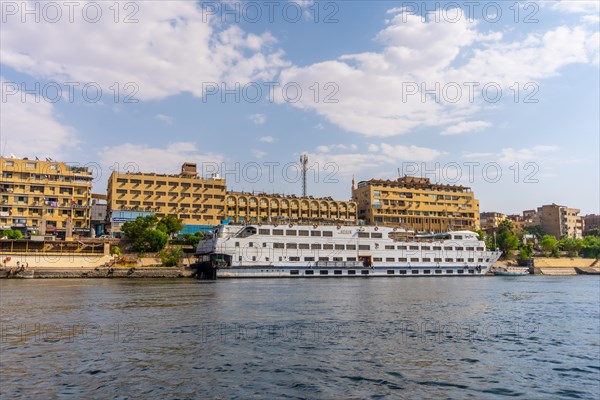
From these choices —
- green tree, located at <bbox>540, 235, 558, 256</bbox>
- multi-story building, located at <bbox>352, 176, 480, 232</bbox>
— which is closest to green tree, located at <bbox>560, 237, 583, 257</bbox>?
green tree, located at <bbox>540, 235, 558, 256</bbox>

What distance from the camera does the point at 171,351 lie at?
59.6 ft

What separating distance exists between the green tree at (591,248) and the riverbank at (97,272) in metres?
99.6

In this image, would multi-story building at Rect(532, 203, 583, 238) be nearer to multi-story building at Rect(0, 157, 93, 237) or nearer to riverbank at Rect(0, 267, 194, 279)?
riverbank at Rect(0, 267, 194, 279)

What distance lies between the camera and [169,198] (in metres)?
97.0

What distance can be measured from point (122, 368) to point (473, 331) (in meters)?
16.8

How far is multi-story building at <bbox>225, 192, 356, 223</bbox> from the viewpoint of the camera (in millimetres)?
106938

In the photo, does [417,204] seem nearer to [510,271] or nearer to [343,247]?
[510,271]

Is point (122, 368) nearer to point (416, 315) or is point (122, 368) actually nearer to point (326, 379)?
point (326, 379)

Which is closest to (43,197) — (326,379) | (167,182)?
(167,182)

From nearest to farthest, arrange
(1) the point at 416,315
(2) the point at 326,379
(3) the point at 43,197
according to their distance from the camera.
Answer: (2) the point at 326,379 < (1) the point at 416,315 < (3) the point at 43,197

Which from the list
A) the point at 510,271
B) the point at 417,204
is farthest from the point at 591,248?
the point at 417,204

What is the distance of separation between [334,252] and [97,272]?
120ft

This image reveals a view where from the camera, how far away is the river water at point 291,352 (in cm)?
1402

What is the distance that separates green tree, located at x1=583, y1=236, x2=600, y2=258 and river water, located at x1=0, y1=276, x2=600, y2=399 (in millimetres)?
101945
